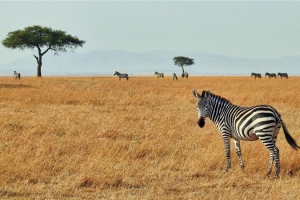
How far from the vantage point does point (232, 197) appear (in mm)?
6316

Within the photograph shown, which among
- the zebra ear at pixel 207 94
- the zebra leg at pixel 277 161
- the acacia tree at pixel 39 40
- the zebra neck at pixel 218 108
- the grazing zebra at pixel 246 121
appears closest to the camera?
the grazing zebra at pixel 246 121

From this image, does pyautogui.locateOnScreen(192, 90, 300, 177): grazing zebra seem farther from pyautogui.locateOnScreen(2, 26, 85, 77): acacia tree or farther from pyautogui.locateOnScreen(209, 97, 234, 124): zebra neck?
pyautogui.locateOnScreen(2, 26, 85, 77): acacia tree

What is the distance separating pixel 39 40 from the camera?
62.2 metres

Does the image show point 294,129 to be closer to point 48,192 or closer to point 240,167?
point 240,167

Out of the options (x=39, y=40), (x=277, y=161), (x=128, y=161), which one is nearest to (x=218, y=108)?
(x=277, y=161)

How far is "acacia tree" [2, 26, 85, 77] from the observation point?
61562 millimetres

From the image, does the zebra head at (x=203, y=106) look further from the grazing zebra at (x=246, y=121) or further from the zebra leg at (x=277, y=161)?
the zebra leg at (x=277, y=161)

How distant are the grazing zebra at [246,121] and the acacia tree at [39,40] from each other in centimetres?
5593

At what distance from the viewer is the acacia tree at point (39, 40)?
61562mm

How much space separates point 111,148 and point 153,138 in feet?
6.29

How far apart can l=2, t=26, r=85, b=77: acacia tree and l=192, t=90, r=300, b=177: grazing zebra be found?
2202 inches

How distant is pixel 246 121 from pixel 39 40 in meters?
59.3

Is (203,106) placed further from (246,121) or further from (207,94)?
(246,121)

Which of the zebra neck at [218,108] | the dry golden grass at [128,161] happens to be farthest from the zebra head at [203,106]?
the dry golden grass at [128,161]
